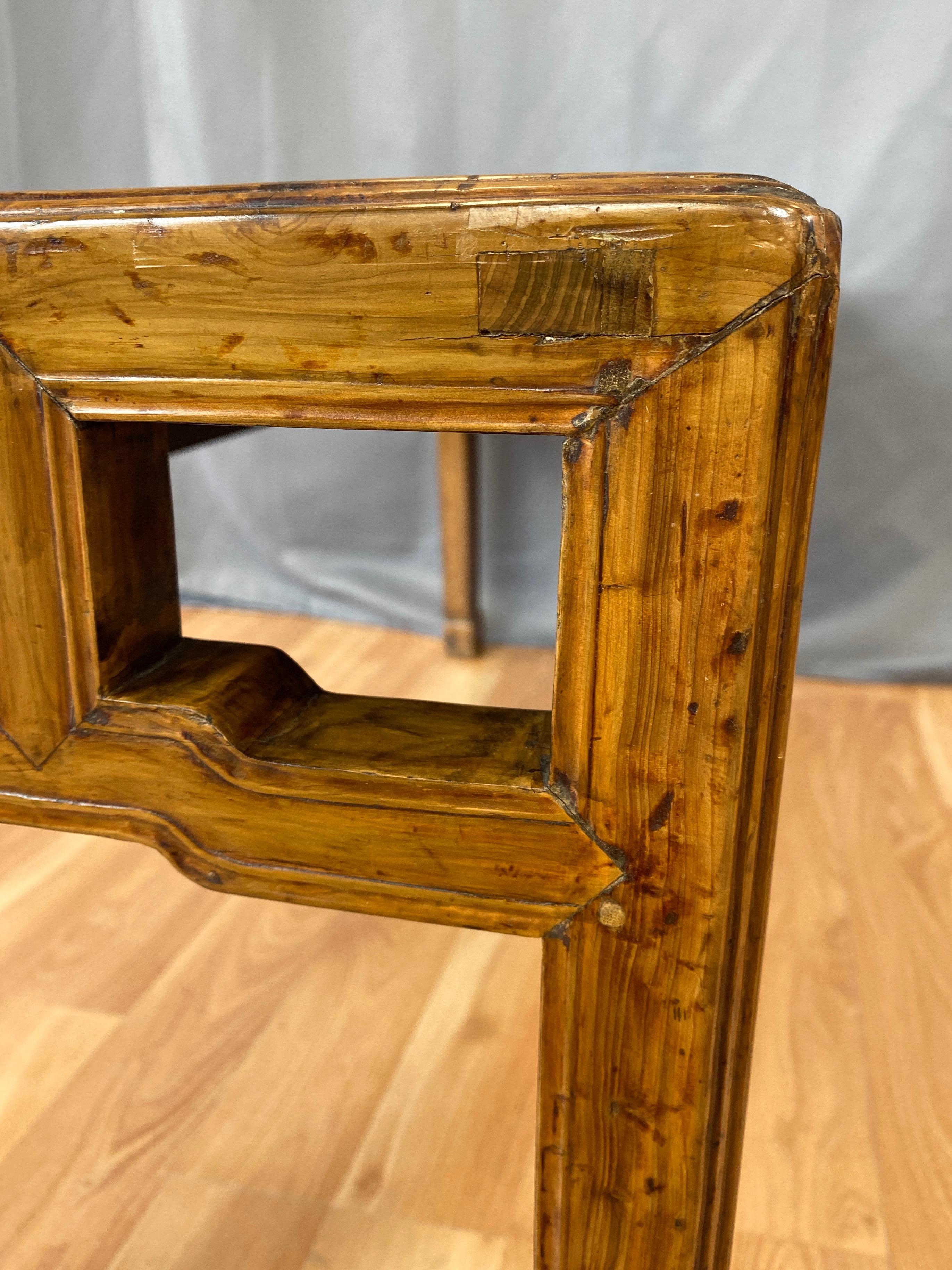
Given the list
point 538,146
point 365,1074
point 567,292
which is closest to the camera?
point 567,292

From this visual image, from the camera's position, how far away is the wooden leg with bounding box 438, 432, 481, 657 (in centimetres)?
147

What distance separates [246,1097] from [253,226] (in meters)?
0.64

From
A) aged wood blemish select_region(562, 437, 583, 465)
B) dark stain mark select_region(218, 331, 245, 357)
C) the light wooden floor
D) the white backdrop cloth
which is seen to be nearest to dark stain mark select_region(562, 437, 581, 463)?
aged wood blemish select_region(562, 437, 583, 465)

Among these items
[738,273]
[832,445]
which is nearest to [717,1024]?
[738,273]

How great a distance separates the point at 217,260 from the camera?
1.17ft

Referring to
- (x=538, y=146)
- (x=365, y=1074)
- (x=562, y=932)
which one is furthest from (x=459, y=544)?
(x=562, y=932)

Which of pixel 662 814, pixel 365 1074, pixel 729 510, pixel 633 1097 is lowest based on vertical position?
pixel 365 1074

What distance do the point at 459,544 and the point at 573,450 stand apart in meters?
1.19

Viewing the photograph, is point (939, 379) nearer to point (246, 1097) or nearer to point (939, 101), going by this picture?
point (939, 101)

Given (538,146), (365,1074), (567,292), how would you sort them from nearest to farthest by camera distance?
1. (567,292)
2. (365,1074)
3. (538,146)

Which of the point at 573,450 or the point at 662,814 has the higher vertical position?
the point at 573,450

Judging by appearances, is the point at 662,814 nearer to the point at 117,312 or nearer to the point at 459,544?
the point at 117,312

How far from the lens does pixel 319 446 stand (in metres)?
1.76

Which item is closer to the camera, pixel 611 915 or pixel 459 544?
pixel 611 915
